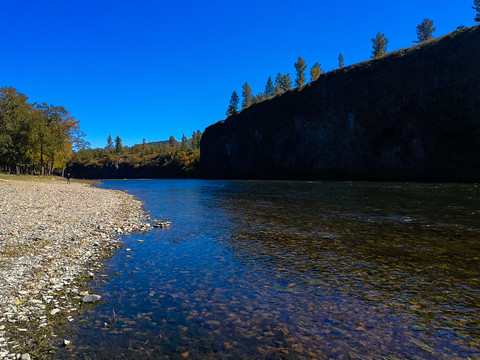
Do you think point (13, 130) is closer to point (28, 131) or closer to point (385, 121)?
point (28, 131)

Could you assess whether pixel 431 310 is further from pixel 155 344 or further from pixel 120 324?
pixel 120 324

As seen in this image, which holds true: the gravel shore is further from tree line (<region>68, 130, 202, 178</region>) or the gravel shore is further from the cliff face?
tree line (<region>68, 130, 202, 178</region>)

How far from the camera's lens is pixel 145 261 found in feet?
38.3

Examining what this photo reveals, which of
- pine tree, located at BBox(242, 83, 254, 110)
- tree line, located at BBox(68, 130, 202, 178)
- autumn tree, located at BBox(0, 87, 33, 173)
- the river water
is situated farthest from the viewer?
tree line, located at BBox(68, 130, 202, 178)

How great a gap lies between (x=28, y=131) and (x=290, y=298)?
7918 centimetres

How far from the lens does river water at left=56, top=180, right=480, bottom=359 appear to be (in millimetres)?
6035

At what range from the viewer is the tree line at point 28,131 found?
65.1 metres

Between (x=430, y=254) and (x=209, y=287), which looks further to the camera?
(x=430, y=254)

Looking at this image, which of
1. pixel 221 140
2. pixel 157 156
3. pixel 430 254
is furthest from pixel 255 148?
pixel 430 254

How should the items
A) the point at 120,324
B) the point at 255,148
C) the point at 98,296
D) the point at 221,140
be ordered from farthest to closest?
the point at 221,140
the point at 255,148
the point at 98,296
the point at 120,324

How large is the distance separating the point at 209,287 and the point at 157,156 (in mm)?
187241

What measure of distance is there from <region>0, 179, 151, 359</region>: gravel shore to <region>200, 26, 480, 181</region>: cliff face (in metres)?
74.0

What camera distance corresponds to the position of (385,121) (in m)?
77.9

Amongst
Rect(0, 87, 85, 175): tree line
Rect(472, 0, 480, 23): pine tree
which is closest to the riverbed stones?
Rect(0, 87, 85, 175): tree line
